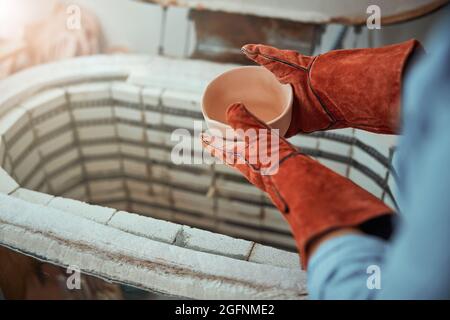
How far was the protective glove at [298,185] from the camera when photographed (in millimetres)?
1326

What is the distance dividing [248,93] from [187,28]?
5.15 feet

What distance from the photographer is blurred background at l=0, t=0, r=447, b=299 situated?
9.89 feet

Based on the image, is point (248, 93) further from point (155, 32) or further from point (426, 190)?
point (155, 32)

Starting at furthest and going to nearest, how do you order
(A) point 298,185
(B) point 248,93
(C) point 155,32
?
(C) point 155,32, (B) point 248,93, (A) point 298,185

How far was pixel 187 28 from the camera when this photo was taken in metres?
3.54

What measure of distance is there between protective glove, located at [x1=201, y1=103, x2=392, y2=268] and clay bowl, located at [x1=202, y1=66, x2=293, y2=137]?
328mm

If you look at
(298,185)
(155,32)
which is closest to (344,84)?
(298,185)

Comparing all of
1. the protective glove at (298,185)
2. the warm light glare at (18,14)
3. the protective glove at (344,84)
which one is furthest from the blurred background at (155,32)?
the protective glove at (298,185)

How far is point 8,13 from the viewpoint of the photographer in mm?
3828

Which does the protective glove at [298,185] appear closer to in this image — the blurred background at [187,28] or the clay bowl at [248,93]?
the clay bowl at [248,93]

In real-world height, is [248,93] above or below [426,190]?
above

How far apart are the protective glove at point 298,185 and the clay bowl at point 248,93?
328mm

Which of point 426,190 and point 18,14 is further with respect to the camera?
point 18,14
